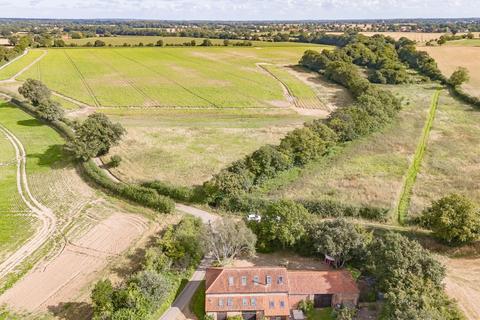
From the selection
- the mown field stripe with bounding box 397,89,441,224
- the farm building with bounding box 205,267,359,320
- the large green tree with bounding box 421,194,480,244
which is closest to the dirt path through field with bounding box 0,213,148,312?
the farm building with bounding box 205,267,359,320

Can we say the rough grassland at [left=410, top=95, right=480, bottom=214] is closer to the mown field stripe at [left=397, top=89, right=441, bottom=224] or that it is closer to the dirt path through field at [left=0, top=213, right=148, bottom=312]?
the mown field stripe at [left=397, top=89, right=441, bottom=224]

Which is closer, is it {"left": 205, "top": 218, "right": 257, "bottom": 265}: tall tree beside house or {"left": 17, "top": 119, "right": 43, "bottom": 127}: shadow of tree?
{"left": 205, "top": 218, "right": 257, "bottom": 265}: tall tree beside house

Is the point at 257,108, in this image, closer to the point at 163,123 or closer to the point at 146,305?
the point at 163,123

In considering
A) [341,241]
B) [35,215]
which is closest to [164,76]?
[35,215]

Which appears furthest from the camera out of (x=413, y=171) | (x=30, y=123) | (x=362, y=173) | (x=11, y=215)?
(x=30, y=123)

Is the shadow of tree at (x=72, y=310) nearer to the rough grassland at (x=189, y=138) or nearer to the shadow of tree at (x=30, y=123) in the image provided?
the rough grassland at (x=189, y=138)

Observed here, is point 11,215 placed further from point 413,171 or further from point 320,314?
point 413,171

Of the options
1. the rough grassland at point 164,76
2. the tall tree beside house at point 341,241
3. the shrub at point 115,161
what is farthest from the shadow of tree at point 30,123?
the tall tree beside house at point 341,241
